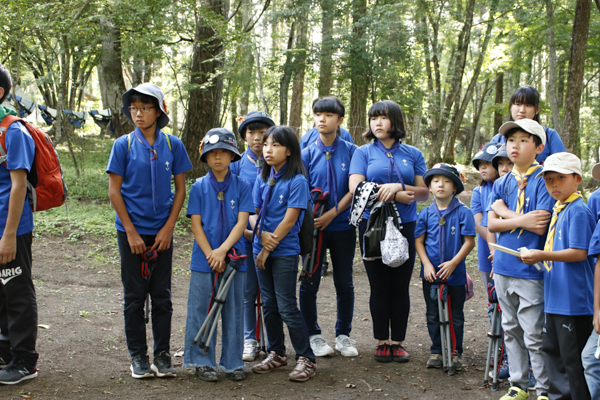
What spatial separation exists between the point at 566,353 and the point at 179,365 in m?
2.86

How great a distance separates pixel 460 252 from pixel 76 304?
4.12m

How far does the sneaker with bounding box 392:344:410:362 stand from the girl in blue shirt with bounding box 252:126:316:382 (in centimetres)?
78

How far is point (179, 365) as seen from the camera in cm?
397

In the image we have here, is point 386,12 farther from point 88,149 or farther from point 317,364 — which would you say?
point 88,149

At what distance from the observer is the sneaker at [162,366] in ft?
11.8

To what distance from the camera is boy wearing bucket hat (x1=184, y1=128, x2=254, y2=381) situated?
358 cm

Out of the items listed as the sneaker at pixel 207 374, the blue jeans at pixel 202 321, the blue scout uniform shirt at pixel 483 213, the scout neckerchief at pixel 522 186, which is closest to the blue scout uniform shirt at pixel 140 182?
the blue jeans at pixel 202 321

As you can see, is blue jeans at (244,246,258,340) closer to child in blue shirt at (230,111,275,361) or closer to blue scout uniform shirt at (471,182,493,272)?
child in blue shirt at (230,111,275,361)

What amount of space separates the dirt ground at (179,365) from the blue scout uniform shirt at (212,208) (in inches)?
35.4

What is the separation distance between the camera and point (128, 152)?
140 inches

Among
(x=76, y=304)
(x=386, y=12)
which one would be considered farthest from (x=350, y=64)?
(x=76, y=304)

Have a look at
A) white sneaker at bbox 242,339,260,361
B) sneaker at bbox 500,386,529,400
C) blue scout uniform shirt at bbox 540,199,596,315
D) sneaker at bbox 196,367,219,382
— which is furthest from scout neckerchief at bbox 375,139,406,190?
sneaker at bbox 196,367,219,382

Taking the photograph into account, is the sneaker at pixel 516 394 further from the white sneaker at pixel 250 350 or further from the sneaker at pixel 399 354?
the white sneaker at pixel 250 350

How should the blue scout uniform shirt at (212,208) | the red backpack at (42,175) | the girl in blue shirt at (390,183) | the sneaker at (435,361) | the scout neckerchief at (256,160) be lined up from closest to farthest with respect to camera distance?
the red backpack at (42,175)
the blue scout uniform shirt at (212,208)
the sneaker at (435,361)
the girl in blue shirt at (390,183)
the scout neckerchief at (256,160)
